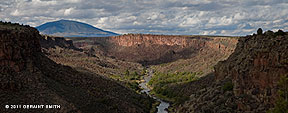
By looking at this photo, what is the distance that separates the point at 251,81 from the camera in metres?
41.9

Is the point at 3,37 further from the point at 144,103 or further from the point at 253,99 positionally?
the point at 144,103

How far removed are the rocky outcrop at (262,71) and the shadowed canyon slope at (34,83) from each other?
23.0 m

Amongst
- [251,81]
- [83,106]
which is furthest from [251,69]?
[83,106]

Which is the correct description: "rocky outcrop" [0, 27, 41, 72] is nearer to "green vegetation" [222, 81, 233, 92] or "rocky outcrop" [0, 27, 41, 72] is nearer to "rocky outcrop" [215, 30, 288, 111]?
"green vegetation" [222, 81, 233, 92]

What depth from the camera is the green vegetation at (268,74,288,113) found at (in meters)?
31.4

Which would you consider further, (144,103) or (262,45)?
(144,103)

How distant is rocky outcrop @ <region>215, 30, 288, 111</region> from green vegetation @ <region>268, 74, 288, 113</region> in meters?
1.89

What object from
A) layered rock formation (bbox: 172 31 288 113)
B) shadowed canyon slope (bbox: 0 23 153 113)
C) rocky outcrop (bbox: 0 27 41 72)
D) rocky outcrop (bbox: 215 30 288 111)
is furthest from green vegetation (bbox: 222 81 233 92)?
rocky outcrop (bbox: 0 27 41 72)

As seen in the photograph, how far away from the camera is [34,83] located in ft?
151

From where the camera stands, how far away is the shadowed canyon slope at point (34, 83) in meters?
42.5

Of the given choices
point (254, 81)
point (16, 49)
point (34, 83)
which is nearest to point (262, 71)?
point (254, 81)

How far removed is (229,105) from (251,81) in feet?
14.6

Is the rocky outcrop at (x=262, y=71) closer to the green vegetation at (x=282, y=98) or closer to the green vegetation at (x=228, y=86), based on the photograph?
the green vegetation at (x=228, y=86)

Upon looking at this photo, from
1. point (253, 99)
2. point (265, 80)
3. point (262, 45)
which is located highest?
point (262, 45)
